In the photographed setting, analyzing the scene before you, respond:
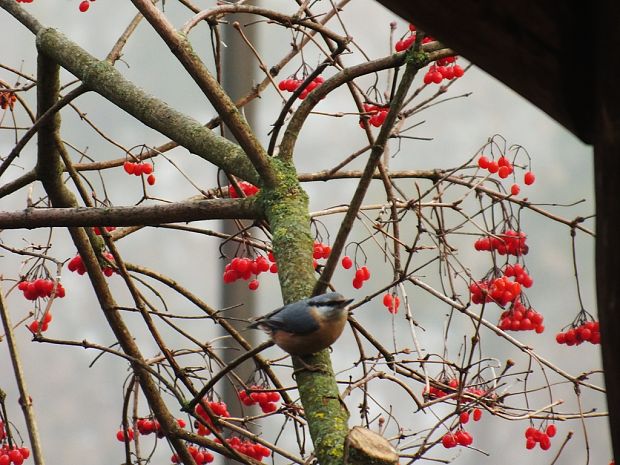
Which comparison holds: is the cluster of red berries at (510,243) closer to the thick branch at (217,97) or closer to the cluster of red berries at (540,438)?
the cluster of red berries at (540,438)

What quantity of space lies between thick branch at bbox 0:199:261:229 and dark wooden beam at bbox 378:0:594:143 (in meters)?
0.84

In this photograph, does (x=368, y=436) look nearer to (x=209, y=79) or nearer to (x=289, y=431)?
(x=209, y=79)

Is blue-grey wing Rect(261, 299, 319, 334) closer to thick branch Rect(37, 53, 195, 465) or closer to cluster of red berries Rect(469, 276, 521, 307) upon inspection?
thick branch Rect(37, 53, 195, 465)

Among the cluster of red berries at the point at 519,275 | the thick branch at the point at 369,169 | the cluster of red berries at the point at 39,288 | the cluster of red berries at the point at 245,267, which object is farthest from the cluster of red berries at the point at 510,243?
the cluster of red berries at the point at 39,288

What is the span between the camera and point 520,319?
80.7 inches

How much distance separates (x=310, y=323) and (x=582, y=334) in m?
0.97

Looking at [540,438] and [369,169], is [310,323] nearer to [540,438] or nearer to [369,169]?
[369,169]

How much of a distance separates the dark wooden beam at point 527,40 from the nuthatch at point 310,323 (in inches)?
26.7

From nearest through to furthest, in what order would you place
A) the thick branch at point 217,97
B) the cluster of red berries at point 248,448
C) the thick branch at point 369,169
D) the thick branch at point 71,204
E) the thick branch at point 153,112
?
1. the thick branch at point 369,169
2. the thick branch at point 217,97
3. the thick branch at point 153,112
4. the thick branch at point 71,204
5. the cluster of red berries at point 248,448

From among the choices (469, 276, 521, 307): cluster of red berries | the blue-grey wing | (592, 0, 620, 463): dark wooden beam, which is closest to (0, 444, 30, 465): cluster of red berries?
the blue-grey wing

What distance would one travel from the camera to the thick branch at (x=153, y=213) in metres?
1.50

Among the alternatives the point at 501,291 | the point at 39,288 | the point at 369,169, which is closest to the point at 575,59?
the point at 369,169

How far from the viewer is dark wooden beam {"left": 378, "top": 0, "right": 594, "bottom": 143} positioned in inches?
26.0

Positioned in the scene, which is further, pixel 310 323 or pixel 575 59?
pixel 310 323
